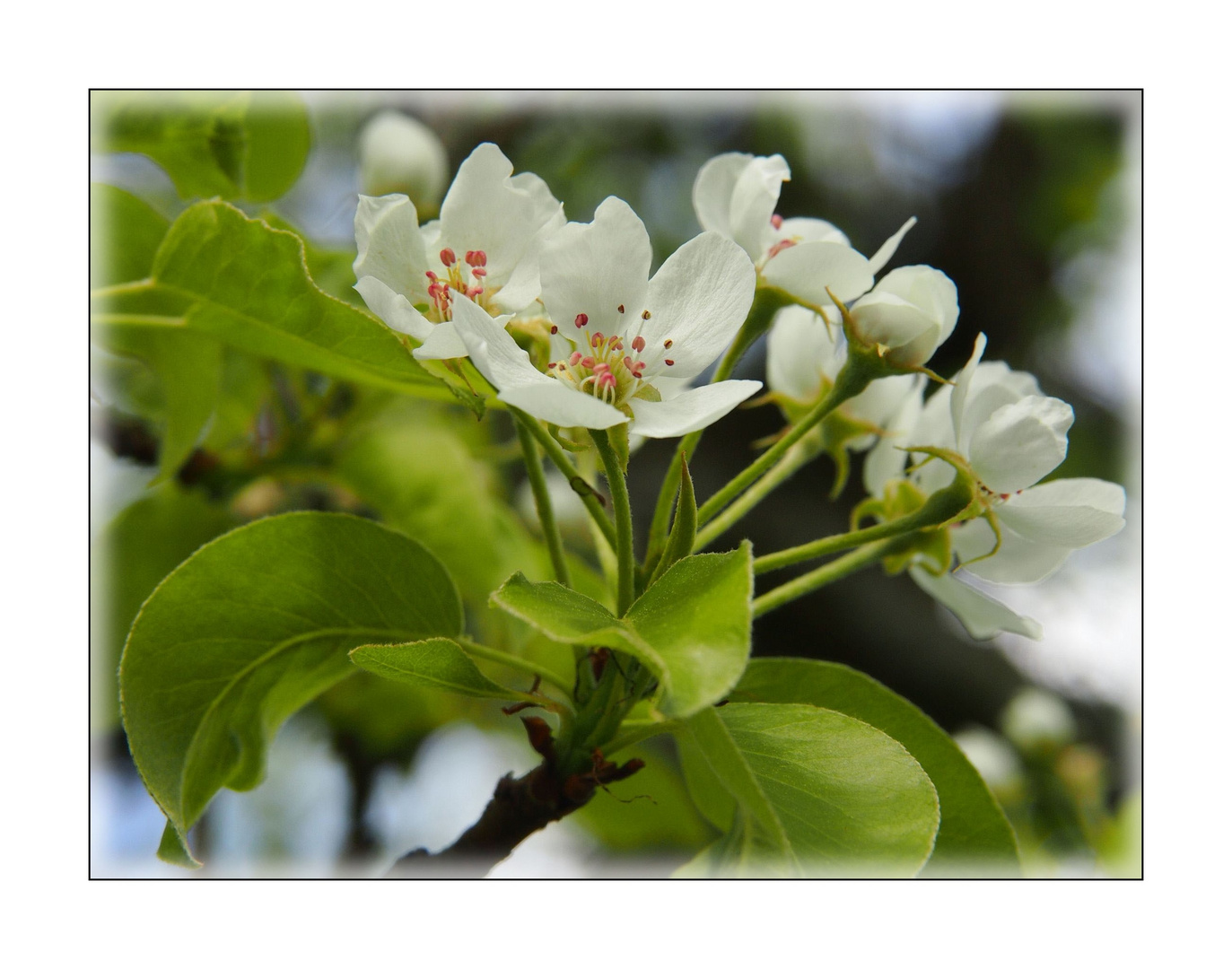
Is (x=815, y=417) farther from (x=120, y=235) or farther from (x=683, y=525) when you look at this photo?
(x=120, y=235)

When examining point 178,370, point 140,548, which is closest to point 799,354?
point 178,370

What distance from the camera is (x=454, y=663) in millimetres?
783

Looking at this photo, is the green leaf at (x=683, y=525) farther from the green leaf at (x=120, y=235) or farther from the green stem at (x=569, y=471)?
the green leaf at (x=120, y=235)

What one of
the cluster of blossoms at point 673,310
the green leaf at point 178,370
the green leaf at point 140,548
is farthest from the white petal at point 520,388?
the green leaf at point 140,548

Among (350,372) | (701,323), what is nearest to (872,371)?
(701,323)

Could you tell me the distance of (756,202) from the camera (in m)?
0.93

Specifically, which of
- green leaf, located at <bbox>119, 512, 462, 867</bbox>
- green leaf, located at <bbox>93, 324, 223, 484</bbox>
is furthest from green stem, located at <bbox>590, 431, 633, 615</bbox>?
green leaf, located at <bbox>93, 324, 223, 484</bbox>

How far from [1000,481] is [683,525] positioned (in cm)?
30

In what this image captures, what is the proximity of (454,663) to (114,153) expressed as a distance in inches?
35.7

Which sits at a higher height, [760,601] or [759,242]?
[759,242]

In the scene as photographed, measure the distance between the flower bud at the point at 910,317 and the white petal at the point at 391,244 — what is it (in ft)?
1.23

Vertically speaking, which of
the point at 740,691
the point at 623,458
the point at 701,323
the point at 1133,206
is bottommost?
the point at 740,691

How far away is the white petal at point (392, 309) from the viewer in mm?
805
